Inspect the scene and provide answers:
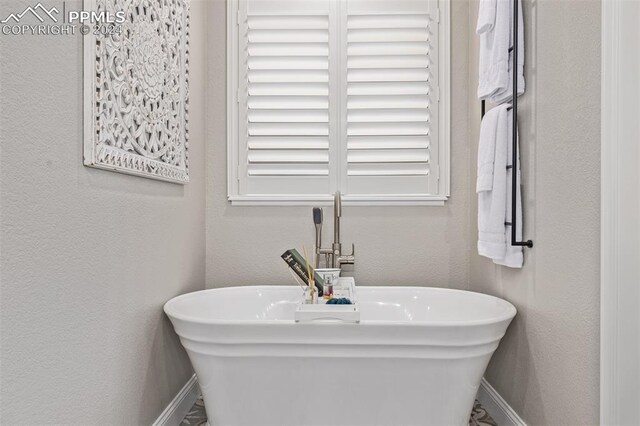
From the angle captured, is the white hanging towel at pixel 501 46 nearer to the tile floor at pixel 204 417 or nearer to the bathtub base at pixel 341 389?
the bathtub base at pixel 341 389

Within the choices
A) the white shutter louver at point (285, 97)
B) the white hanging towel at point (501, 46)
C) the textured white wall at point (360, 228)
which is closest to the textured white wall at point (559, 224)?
the white hanging towel at point (501, 46)

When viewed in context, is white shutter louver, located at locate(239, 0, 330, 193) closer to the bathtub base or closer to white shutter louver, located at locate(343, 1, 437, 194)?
white shutter louver, located at locate(343, 1, 437, 194)

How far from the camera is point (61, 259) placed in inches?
40.9

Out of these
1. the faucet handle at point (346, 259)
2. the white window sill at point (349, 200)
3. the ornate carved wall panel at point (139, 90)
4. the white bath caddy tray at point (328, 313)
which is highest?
the ornate carved wall panel at point (139, 90)

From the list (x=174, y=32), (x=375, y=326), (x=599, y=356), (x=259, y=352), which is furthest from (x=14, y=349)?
(x=599, y=356)

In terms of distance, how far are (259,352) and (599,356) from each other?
3.72 feet

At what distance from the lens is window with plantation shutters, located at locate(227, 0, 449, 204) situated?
222 centimetres

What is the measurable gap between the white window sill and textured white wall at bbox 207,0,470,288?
37 millimetres

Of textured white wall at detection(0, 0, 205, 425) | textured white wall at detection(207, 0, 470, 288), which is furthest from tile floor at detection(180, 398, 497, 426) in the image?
textured white wall at detection(207, 0, 470, 288)

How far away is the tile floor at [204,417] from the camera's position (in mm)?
1794

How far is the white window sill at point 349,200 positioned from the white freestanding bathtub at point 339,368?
87cm

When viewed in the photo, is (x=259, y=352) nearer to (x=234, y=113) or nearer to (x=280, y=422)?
(x=280, y=422)

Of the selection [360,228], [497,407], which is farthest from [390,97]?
[497,407]

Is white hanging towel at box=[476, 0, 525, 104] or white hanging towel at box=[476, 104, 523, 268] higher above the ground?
white hanging towel at box=[476, 0, 525, 104]
